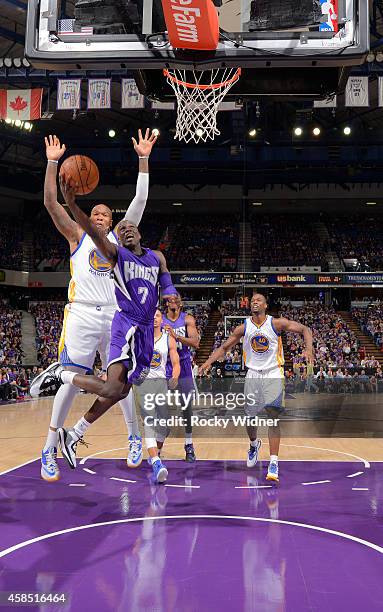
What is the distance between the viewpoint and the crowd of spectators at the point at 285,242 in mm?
28109

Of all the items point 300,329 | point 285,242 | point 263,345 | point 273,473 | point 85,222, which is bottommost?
point 273,473

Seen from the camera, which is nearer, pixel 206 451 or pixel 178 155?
pixel 206 451

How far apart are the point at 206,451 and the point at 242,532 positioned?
4.03m

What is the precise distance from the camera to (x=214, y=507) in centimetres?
525

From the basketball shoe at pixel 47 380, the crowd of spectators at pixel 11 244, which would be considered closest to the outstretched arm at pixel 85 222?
the basketball shoe at pixel 47 380

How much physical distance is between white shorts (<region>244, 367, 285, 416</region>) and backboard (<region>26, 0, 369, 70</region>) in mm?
3400

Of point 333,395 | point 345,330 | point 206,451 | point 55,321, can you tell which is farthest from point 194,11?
point 55,321

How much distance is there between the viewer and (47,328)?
26.6m

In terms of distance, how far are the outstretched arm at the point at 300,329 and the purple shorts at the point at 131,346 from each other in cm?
208

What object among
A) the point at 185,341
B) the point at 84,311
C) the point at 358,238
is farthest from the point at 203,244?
the point at 84,311

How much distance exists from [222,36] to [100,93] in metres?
11.3

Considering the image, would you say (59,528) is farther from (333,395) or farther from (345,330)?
(345,330)

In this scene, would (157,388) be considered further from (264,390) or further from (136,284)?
(136,284)

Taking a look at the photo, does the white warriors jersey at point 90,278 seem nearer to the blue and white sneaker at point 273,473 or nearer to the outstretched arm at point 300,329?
the outstretched arm at point 300,329
